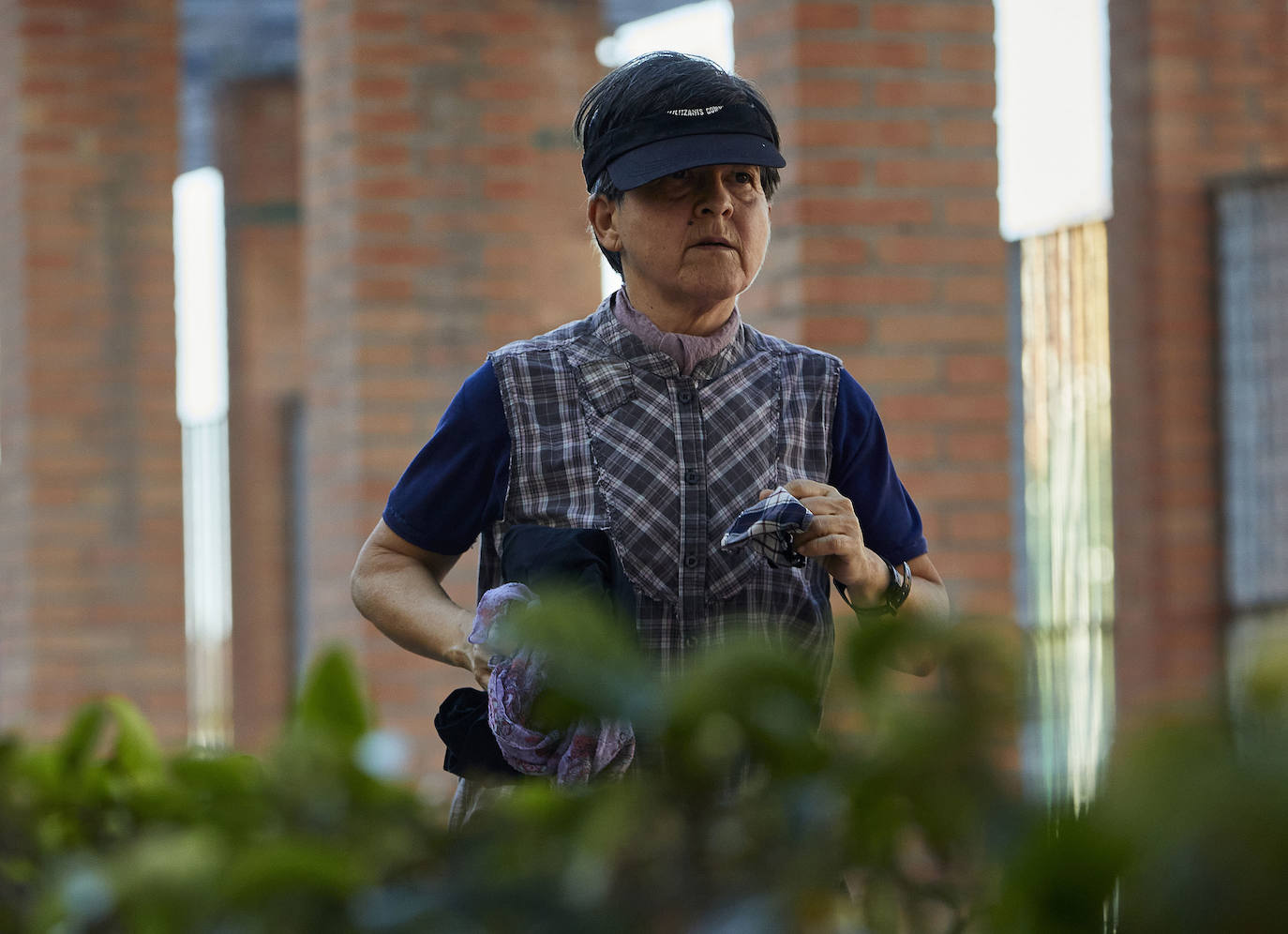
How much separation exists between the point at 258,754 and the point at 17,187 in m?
7.97

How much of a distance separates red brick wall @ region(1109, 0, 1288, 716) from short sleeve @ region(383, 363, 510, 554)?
5.18m

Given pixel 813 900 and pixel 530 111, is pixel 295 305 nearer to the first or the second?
pixel 530 111

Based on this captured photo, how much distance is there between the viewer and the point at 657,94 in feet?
7.73

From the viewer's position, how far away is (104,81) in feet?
28.1

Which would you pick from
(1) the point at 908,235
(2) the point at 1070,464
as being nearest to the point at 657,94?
(1) the point at 908,235

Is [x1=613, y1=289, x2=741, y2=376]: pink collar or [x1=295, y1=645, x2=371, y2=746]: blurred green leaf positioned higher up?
[x1=613, y1=289, x2=741, y2=376]: pink collar

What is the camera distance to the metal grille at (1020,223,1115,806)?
746cm

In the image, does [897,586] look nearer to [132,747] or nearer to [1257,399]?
[132,747]

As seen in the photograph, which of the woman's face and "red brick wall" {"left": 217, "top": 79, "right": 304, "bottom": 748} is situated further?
"red brick wall" {"left": 217, "top": 79, "right": 304, "bottom": 748}

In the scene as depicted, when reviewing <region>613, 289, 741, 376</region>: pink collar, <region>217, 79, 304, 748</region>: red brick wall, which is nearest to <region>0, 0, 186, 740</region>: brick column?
<region>217, 79, 304, 748</region>: red brick wall

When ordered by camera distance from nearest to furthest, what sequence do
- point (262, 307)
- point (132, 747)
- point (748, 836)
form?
point (748, 836)
point (132, 747)
point (262, 307)

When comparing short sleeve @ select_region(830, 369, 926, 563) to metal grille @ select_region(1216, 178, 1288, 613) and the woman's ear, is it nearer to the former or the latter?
the woman's ear

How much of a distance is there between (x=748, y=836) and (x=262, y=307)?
13.7m

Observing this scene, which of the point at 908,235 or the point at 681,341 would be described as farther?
the point at 908,235
